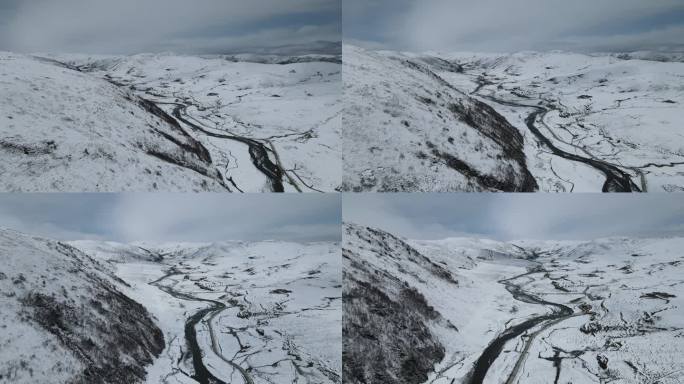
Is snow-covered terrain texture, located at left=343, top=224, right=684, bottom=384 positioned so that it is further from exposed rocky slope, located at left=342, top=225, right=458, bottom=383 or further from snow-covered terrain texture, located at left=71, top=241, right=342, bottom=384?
snow-covered terrain texture, located at left=71, top=241, right=342, bottom=384

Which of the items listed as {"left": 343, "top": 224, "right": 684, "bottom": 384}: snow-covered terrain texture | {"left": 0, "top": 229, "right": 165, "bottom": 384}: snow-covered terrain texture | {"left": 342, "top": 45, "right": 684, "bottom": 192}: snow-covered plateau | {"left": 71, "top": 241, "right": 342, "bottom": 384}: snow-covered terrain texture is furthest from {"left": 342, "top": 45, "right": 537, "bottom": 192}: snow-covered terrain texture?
{"left": 0, "top": 229, "right": 165, "bottom": 384}: snow-covered terrain texture

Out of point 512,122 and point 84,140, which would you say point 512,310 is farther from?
point 84,140

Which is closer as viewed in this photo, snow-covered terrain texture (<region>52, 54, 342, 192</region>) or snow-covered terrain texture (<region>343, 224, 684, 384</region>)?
snow-covered terrain texture (<region>343, 224, 684, 384</region>)

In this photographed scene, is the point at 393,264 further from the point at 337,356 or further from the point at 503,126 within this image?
the point at 503,126

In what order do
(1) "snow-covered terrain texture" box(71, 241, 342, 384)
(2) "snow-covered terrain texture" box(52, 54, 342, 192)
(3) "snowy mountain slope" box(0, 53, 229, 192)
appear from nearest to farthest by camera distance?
(3) "snowy mountain slope" box(0, 53, 229, 192), (1) "snow-covered terrain texture" box(71, 241, 342, 384), (2) "snow-covered terrain texture" box(52, 54, 342, 192)

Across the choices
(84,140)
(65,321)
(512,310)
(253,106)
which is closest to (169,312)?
(65,321)

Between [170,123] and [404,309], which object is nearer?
[170,123]
